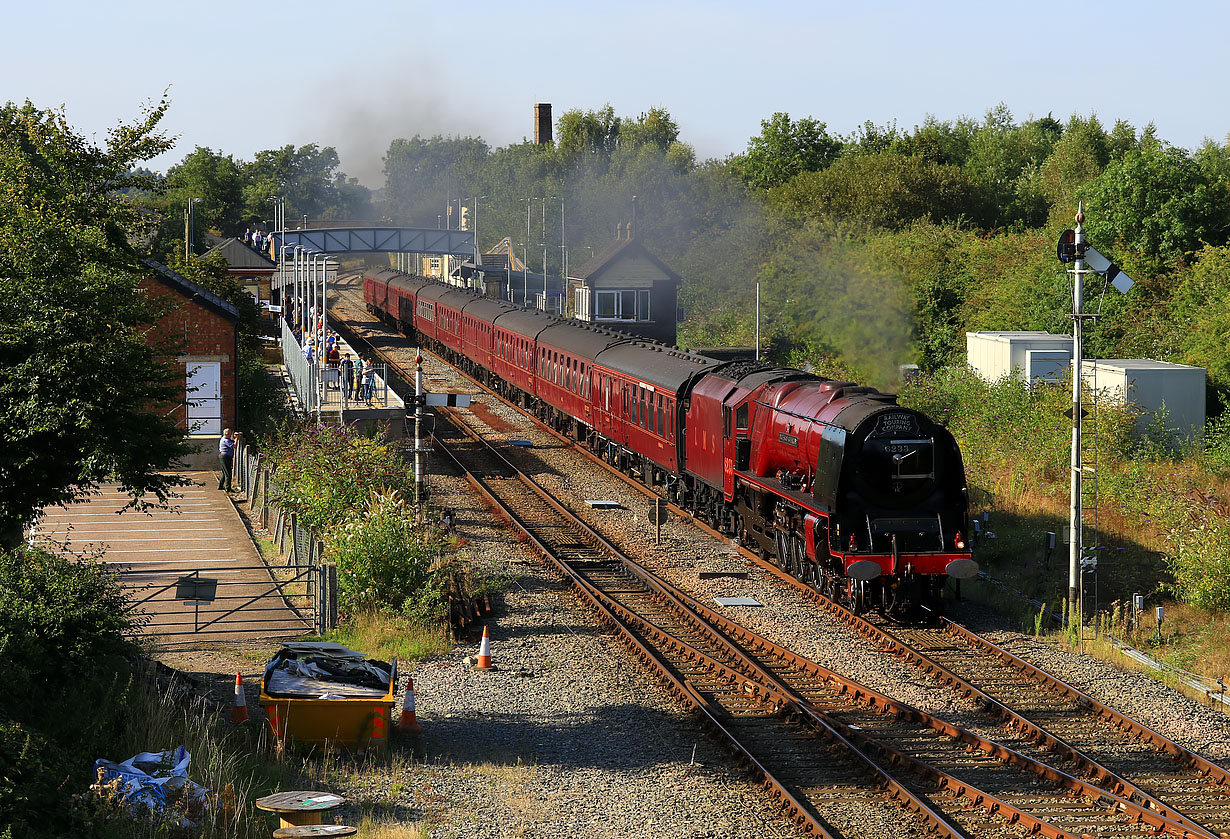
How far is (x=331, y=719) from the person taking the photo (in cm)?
1312

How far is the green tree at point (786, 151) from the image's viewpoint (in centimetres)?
8256

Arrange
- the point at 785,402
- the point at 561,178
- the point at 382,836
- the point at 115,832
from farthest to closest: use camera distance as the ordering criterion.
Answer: the point at 561,178 < the point at 785,402 < the point at 382,836 < the point at 115,832

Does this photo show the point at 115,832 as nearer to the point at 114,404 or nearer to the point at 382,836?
the point at 382,836

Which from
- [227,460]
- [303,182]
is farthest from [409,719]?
[303,182]

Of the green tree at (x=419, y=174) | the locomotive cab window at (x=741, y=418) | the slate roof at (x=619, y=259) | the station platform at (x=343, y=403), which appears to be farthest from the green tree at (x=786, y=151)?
the green tree at (x=419, y=174)

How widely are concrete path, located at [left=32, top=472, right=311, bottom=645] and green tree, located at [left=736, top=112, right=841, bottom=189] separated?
190 feet

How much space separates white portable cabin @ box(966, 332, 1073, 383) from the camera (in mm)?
33406

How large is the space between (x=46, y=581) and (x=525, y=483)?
59.3ft

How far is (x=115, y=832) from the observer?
9867 millimetres

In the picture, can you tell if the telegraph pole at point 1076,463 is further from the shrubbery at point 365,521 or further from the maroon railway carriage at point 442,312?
the maroon railway carriage at point 442,312

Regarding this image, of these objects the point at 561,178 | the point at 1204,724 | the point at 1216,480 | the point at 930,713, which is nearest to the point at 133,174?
the point at 930,713

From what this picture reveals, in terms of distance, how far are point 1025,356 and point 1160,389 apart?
4.35 meters

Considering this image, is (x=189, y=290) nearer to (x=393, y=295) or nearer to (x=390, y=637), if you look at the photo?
(x=390, y=637)

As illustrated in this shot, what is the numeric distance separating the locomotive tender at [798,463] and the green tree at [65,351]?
31.1 feet
